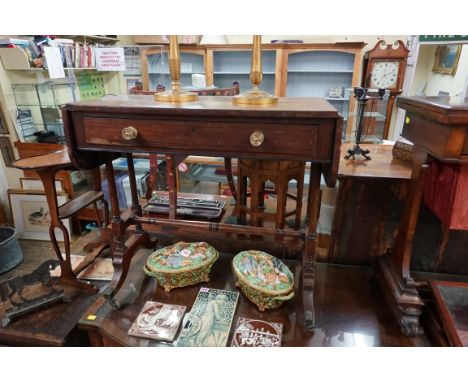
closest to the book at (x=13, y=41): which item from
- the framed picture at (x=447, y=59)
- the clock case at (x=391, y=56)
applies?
the clock case at (x=391, y=56)

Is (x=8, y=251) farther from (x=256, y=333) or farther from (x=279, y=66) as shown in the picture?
(x=279, y=66)

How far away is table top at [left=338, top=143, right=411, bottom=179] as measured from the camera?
44.1 inches

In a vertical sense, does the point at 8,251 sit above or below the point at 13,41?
below

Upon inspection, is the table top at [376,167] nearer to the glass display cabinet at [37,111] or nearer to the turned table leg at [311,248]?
the turned table leg at [311,248]

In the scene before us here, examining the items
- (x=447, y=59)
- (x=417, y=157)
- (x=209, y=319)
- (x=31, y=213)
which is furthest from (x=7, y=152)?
(x=447, y=59)

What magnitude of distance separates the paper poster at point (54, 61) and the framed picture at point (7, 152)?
0.71m

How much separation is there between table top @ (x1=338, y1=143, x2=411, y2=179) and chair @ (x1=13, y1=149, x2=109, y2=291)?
3.44ft

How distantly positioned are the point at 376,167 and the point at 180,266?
2.82 feet

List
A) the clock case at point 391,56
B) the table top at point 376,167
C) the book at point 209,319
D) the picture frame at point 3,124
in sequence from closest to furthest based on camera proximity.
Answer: the book at point 209,319, the table top at point 376,167, the picture frame at point 3,124, the clock case at point 391,56

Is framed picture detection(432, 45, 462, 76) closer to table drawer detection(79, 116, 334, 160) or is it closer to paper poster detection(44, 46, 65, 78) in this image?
table drawer detection(79, 116, 334, 160)

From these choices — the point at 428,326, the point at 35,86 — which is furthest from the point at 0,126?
the point at 428,326

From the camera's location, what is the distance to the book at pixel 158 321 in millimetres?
997

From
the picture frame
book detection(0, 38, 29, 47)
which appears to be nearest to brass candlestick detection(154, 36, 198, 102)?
book detection(0, 38, 29, 47)

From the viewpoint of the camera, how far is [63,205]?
4.51ft
